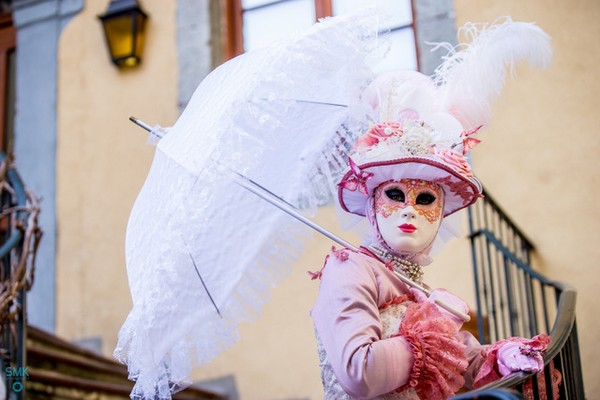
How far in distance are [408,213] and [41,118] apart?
4.87 metres

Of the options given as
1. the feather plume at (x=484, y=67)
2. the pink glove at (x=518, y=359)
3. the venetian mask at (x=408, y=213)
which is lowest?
the pink glove at (x=518, y=359)

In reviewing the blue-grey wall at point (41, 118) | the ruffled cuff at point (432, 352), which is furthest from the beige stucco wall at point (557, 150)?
the blue-grey wall at point (41, 118)

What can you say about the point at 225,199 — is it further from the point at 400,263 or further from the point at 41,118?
the point at 41,118

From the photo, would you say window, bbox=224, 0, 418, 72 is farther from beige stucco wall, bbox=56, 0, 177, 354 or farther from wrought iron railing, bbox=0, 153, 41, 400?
wrought iron railing, bbox=0, 153, 41, 400

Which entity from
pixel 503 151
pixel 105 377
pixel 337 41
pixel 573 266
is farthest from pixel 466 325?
pixel 337 41

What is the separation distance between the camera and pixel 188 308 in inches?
97.0

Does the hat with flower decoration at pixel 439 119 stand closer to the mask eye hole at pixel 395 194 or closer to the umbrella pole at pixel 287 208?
the mask eye hole at pixel 395 194

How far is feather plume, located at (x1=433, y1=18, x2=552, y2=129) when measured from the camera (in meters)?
2.76

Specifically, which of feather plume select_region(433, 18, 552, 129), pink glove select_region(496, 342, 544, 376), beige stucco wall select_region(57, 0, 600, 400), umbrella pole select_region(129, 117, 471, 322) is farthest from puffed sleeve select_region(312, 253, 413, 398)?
beige stucco wall select_region(57, 0, 600, 400)

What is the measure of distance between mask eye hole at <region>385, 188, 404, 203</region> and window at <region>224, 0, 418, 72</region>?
3.51 metres

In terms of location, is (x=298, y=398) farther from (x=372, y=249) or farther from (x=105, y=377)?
(x=372, y=249)

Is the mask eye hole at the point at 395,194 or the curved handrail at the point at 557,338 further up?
the mask eye hole at the point at 395,194

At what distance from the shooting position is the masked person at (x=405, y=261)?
2.14 m

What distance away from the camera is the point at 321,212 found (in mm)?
5648
